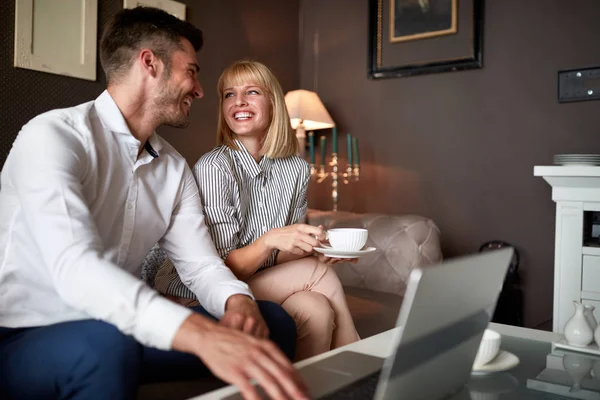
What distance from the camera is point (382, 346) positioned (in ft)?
3.89

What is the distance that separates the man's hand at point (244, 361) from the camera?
677mm

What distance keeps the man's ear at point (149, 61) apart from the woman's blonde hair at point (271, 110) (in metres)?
0.47

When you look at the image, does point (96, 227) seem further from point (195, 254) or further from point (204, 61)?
point (204, 61)

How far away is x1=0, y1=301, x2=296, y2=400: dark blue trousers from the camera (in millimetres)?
862

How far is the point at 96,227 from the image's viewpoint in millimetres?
1038

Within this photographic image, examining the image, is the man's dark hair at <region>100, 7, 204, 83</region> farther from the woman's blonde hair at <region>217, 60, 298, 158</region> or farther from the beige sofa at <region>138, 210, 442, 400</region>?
the beige sofa at <region>138, 210, 442, 400</region>

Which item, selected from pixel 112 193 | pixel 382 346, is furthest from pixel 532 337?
pixel 112 193

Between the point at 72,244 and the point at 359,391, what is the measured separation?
53 centimetres

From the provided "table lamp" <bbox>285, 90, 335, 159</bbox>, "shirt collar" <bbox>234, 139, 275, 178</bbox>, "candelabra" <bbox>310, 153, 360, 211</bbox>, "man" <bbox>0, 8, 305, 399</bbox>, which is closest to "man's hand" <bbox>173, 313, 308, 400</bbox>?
"man" <bbox>0, 8, 305, 399</bbox>

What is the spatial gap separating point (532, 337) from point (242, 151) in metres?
1.00

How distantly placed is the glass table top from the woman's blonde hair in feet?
3.03

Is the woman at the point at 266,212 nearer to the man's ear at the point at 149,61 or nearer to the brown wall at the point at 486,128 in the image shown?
the man's ear at the point at 149,61

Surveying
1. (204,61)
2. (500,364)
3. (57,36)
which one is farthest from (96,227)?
(204,61)

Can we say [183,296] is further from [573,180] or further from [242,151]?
[573,180]
